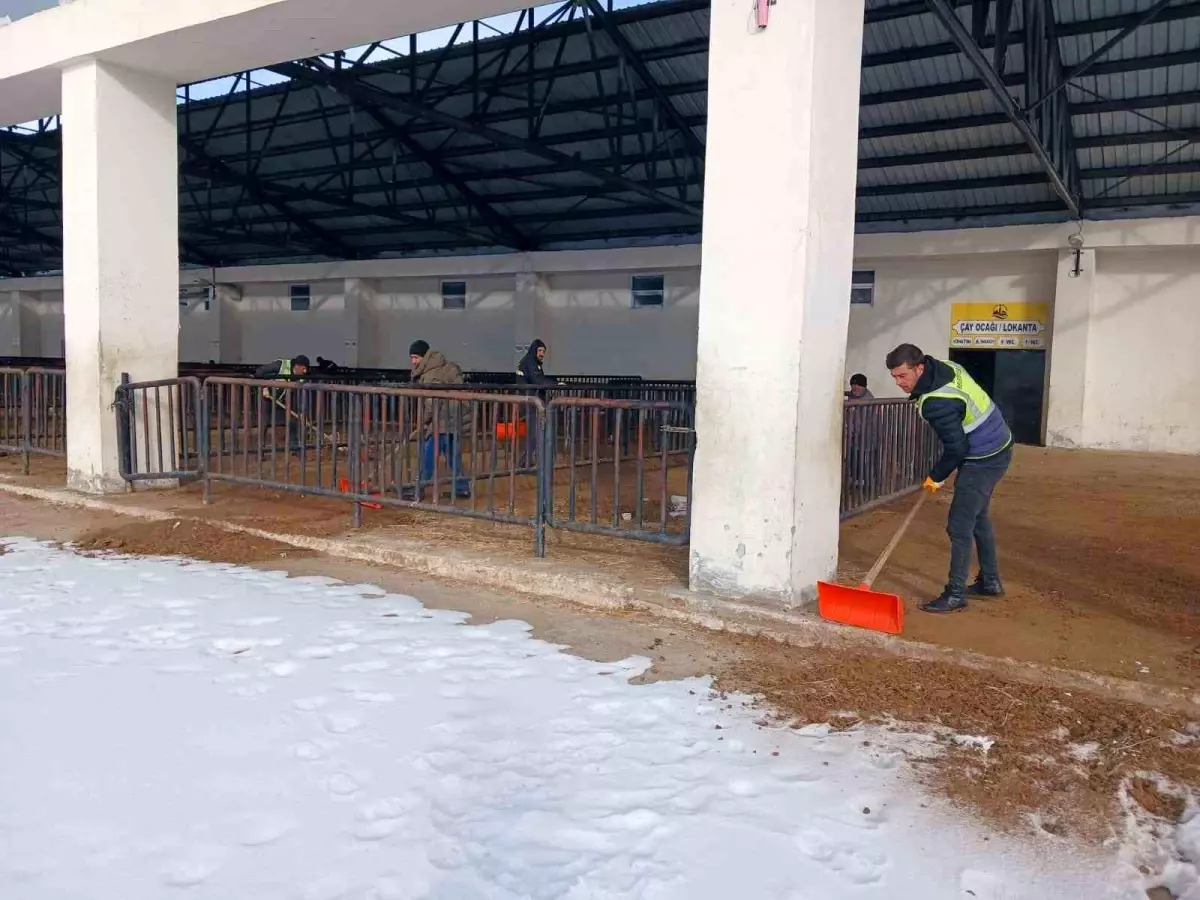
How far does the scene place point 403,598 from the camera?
18.1ft

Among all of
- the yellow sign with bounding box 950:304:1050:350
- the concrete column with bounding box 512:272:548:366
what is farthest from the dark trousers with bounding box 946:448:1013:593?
the concrete column with bounding box 512:272:548:366

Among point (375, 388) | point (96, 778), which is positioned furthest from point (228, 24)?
point (96, 778)

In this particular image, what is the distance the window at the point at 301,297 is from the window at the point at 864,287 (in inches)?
659

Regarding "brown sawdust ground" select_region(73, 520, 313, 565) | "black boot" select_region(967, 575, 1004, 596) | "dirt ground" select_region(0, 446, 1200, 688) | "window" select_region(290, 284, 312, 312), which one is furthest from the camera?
"window" select_region(290, 284, 312, 312)

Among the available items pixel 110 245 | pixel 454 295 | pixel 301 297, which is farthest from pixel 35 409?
pixel 301 297

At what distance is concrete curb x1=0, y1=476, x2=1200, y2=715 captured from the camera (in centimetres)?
409

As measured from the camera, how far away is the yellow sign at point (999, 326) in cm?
1748

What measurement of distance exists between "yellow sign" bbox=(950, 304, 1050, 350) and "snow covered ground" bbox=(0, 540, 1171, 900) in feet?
52.3

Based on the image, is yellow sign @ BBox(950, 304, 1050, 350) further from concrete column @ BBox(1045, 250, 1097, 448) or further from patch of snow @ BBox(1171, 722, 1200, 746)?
patch of snow @ BBox(1171, 722, 1200, 746)

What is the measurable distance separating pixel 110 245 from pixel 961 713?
856 centimetres

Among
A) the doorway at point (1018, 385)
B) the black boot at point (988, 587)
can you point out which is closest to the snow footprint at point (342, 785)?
the black boot at point (988, 587)

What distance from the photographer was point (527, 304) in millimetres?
22766

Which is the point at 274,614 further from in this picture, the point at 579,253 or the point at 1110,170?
the point at 579,253

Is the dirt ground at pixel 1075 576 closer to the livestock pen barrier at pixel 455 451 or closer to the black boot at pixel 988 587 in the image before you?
the black boot at pixel 988 587
